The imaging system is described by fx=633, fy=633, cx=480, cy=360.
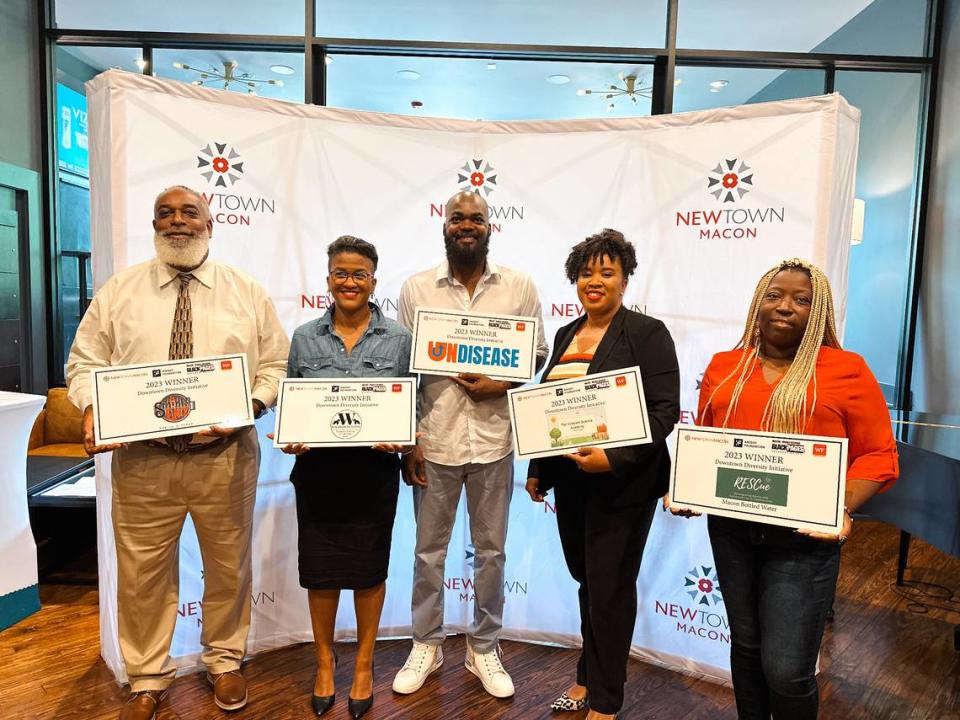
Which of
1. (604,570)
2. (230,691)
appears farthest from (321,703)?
(604,570)

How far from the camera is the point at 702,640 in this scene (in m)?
2.69

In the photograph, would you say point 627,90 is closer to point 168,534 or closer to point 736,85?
point 736,85

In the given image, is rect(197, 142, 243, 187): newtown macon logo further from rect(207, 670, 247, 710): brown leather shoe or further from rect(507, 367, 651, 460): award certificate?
rect(207, 670, 247, 710): brown leather shoe

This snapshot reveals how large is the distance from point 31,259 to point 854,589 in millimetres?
5681

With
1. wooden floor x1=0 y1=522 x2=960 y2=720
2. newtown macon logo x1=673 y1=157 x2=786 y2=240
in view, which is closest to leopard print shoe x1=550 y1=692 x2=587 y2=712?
wooden floor x1=0 y1=522 x2=960 y2=720

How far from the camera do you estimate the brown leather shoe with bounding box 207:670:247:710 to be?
92.6 inches

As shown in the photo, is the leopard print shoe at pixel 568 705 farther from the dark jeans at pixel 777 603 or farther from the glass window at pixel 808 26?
the glass window at pixel 808 26

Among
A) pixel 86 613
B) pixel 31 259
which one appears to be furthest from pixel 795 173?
pixel 31 259

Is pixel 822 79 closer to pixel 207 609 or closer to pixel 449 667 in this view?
pixel 449 667

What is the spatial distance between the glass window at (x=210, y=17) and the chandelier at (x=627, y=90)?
203cm

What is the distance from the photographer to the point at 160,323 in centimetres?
218

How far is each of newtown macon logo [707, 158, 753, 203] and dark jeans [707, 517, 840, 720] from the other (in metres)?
1.48

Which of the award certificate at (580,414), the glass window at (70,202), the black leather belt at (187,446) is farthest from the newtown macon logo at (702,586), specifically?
the glass window at (70,202)

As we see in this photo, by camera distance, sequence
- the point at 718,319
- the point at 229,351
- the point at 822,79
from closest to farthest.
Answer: the point at 229,351, the point at 718,319, the point at 822,79
